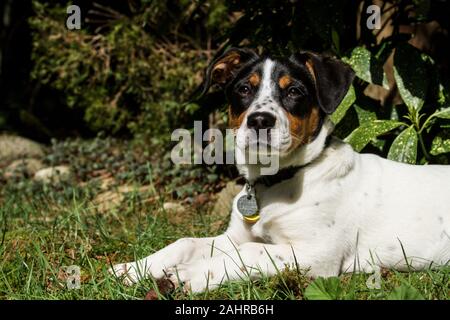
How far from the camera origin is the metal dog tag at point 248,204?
3.98 m

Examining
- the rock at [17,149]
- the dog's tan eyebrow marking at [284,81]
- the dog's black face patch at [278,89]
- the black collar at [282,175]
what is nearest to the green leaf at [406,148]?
the black collar at [282,175]

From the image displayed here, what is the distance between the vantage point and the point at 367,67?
14.8 feet

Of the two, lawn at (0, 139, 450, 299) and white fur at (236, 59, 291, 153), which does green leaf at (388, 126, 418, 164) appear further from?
white fur at (236, 59, 291, 153)

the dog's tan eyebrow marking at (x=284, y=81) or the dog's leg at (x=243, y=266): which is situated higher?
the dog's tan eyebrow marking at (x=284, y=81)

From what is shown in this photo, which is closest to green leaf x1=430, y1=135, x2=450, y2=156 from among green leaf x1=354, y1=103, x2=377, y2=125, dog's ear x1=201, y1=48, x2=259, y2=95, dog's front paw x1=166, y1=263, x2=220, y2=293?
green leaf x1=354, y1=103, x2=377, y2=125

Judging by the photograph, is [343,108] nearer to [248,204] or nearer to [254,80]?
[254,80]

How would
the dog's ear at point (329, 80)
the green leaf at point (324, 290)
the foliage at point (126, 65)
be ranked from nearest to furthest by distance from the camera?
the green leaf at point (324, 290), the dog's ear at point (329, 80), the foliage at point (126, 65)

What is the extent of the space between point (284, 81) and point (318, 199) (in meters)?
0.75

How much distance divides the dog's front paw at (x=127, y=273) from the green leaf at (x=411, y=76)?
87.7 inches

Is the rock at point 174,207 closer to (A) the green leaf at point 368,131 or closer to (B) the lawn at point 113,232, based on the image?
(B) the lawn at point 113,232

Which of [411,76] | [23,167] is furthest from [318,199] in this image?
[23,167]
